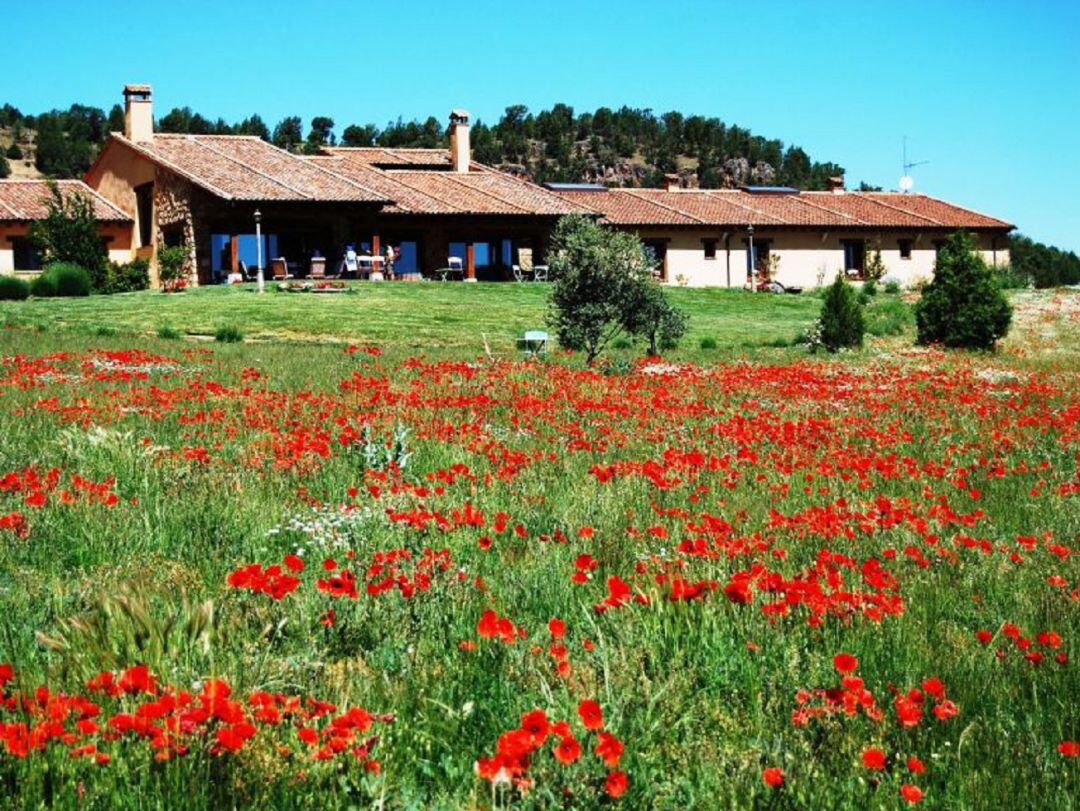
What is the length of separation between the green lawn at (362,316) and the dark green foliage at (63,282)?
199 cm

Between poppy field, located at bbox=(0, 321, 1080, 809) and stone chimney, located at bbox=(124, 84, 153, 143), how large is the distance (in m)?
34.4

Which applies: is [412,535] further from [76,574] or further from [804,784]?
[804,784]

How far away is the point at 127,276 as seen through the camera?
1394 inches

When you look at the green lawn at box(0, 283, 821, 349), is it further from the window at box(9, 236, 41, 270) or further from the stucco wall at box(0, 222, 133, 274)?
the window at box(9, 236, 41, 270)

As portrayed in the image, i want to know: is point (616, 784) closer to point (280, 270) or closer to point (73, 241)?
point (280, 270)

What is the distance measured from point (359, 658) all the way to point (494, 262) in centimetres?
4034

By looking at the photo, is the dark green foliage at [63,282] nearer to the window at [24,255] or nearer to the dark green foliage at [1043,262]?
the window at [24,255]

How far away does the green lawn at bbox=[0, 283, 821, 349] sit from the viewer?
2173cm

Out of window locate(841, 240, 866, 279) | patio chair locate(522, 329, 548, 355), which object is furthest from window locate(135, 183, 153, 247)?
window locate(841, 240, 866, 279)

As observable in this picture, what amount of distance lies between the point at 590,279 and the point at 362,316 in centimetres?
907

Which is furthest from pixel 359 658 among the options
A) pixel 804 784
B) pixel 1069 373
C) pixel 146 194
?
pixel 146 194

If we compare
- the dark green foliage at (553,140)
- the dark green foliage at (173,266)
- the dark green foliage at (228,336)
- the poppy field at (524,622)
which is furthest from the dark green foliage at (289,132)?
the poppy field at (524,622)

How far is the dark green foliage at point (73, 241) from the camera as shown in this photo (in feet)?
109

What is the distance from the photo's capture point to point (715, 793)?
2.54m
